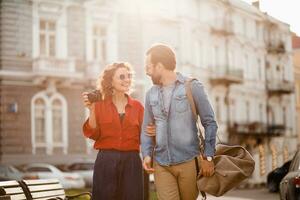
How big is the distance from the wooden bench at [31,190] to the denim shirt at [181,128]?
2.67 metres

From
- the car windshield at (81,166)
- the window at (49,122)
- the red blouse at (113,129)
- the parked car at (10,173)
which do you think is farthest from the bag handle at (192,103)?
the window at (49,122)

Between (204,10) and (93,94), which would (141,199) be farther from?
(204,10)

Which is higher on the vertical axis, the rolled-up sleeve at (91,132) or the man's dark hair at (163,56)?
the man's dark hair at (163,56)

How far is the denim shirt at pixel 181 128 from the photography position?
5.53 meters

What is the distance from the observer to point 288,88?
168 feet

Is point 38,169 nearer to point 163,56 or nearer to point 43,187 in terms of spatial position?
point 43,187

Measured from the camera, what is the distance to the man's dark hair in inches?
225

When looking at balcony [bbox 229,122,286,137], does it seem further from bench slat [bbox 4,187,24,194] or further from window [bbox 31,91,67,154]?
bench slat [bbox 4,187,24,194]

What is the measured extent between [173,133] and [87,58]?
2797cm

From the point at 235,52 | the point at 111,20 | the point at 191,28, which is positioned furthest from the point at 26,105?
the point at 235,52

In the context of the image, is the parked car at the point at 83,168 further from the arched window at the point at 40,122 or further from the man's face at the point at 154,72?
the man's face at the point at 154,72

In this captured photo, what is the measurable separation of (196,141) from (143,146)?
0.44 m

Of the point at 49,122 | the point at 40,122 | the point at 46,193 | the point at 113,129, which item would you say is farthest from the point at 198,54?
the point at 113,129

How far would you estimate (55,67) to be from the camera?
31875 millimetres
